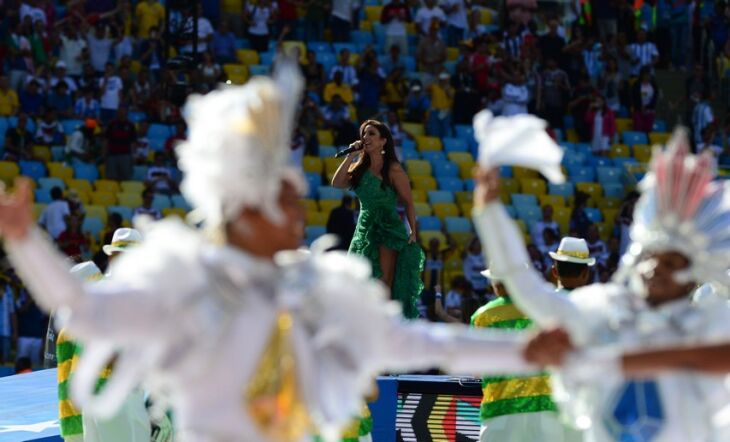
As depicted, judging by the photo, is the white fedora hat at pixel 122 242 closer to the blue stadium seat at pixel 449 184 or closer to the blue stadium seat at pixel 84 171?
the blue stadium seat at pixel 84 171

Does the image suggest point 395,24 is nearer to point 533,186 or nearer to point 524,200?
point 533,186

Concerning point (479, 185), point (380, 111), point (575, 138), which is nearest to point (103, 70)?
point (380, 111)

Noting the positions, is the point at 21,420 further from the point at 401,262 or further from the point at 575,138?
the point at 575,138

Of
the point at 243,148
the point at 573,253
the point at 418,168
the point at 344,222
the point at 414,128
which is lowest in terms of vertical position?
the point at 243,148

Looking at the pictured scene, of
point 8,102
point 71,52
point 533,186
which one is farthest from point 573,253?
point 71,52

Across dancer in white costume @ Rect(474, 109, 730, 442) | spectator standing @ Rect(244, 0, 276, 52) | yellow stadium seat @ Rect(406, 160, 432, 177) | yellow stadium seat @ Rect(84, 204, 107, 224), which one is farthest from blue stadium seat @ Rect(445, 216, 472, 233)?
dancer in white costume @ Rect(474, 109, 730, 442)

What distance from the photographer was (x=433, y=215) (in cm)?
1831

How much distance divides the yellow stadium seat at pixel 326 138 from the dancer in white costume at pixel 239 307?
44.9 ft

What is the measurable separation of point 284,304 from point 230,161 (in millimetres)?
439

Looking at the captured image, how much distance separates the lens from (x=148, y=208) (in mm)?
16344

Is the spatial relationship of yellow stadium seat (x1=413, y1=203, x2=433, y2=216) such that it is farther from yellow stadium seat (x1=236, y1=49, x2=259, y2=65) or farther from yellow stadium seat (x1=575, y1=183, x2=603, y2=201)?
yellow stadium seat (x1=236, y1=49, x2=259, y2=65)

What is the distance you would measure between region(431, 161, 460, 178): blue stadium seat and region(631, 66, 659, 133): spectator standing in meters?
3.28

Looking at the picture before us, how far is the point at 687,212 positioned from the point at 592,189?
14.4 m

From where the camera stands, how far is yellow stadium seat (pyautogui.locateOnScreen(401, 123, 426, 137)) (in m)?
19.5
